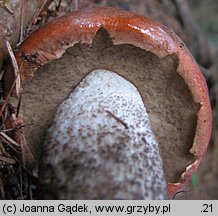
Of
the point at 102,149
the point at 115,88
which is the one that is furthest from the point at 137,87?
the point at 102,149

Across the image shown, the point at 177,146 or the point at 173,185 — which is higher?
the point at 177,146

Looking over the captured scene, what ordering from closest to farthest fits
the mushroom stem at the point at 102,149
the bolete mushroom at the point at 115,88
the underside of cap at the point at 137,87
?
1. the mushroom stem at the point at 102,149
2. the bolete mushroom at the point at 115,88
3. the underside of cap at the point at 137,87

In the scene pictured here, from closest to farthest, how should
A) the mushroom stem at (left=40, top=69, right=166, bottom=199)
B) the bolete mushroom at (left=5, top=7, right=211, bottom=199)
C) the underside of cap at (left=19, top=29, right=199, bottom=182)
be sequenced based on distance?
the mushroom stem at (left=40, top=69, right=166, bottom=199) < the bolete mushroom at (left=5, top=7, right=211, bottom=199) < the underside of cap at (left=19, top=29, right=199, bottom=182)

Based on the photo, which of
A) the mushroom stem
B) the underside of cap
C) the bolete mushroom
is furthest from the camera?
the underside of cap

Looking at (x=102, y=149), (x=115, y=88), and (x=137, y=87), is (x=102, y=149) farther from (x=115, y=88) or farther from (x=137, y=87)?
(x=137, y=87)

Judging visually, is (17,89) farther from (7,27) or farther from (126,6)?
(126,6)

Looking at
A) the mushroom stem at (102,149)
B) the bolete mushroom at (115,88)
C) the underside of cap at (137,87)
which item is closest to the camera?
the mushroom stem at (102,149)

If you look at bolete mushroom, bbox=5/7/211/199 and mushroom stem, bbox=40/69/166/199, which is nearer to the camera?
mushroom stem, bbox=40/69/166/199
